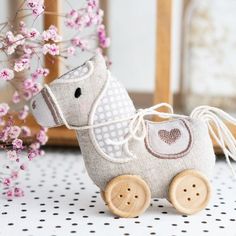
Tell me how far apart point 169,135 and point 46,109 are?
0.19 meters

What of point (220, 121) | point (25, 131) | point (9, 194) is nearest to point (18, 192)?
point (9, 194)

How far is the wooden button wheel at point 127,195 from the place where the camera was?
90cm

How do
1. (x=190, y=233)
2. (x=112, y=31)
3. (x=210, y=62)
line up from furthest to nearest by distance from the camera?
(x=112, y=31), (x=210, y=62), (x=190, y=233)

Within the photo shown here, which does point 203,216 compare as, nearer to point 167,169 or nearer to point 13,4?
point 167,169

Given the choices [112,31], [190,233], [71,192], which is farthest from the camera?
[112,31]

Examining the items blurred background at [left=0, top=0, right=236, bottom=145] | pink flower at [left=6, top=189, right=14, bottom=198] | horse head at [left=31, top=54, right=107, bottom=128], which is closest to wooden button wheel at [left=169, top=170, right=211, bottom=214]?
horse head at [left=31, top=54, right=107, bottom=128]

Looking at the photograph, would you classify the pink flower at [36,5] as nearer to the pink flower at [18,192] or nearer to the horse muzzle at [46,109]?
the horse muzzle at [46,109]

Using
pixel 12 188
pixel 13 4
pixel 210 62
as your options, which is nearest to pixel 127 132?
pixel 12 188

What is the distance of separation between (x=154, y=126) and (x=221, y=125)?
0.38 ft

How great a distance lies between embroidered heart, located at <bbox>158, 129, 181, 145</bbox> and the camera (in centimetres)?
91

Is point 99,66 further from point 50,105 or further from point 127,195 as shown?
point 127,195

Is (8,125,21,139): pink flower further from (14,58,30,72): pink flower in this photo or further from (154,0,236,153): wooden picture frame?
(154,0,236,153): wooden picture frame

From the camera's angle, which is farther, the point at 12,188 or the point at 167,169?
the point at 12,188

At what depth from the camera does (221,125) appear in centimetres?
97
